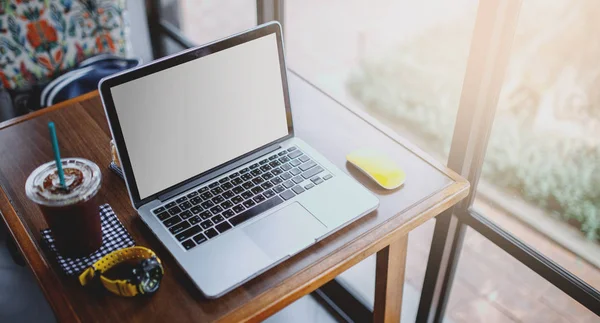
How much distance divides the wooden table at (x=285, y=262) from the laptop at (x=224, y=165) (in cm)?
3

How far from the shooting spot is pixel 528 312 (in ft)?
5.32

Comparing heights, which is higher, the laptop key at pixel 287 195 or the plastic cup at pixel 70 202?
the plastic cup at pixel 70 202

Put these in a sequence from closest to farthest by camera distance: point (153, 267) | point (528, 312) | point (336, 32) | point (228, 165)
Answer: point (153, 267)
point (228, 165)
point (528, 312)
point (336, 32)

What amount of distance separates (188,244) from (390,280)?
0.44m

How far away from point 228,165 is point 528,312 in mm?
1038

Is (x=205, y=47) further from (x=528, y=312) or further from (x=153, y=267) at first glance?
(x=528, y=312)

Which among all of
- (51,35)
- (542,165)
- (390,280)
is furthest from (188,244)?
(51,35)

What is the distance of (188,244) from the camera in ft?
3.05

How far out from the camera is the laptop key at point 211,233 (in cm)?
95

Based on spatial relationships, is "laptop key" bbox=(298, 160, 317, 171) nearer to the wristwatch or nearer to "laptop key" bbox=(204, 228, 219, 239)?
"laptop key" bbox=(204, 228, 219, 239)

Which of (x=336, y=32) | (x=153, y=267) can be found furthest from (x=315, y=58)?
(x=153, y=267)

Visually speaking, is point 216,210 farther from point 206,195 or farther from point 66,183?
point 66,183

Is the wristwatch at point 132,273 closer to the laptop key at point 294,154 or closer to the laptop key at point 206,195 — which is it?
the laptop key at point 206,195

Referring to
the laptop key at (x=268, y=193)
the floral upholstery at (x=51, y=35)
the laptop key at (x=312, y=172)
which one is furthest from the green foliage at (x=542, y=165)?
the floral upholstery at (x=51, y=35)
